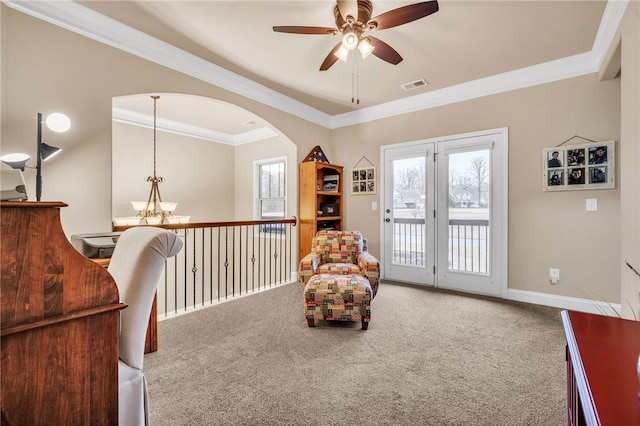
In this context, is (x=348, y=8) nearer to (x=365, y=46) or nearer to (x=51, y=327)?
(x=365, y=46)

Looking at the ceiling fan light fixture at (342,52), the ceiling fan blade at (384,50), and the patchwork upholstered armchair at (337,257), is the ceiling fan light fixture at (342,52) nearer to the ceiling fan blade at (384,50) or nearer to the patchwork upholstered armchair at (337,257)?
the ceiling fan blade at (384,50)

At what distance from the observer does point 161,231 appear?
4.08 ft

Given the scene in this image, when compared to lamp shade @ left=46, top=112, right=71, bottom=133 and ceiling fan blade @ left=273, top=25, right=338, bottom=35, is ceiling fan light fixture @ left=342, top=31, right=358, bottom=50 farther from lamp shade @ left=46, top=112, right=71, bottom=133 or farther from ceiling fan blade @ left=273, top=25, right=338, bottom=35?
lamp shade @ left=46, top=112, right=71, bottom=133

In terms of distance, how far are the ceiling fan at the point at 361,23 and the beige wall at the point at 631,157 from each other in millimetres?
1372

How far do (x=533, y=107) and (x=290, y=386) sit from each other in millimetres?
3838

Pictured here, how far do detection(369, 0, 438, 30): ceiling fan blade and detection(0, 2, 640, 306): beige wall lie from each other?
1.36 metres

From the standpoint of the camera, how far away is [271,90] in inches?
155

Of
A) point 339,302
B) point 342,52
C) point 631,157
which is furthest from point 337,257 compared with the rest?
point 631,157

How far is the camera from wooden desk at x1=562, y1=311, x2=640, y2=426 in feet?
Answer: 1.96

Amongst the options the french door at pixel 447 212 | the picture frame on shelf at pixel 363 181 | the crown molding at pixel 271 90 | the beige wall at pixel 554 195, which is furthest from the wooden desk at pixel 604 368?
the picture frame on shelf at pixel 363 181

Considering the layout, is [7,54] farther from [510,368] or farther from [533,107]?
[533,107]

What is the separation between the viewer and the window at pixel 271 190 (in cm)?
563

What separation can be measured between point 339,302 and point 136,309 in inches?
68.9

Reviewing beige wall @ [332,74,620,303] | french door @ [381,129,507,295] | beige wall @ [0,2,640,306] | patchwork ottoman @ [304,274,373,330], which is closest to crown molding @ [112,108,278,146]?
beige wall @ [0,2,640,306]
